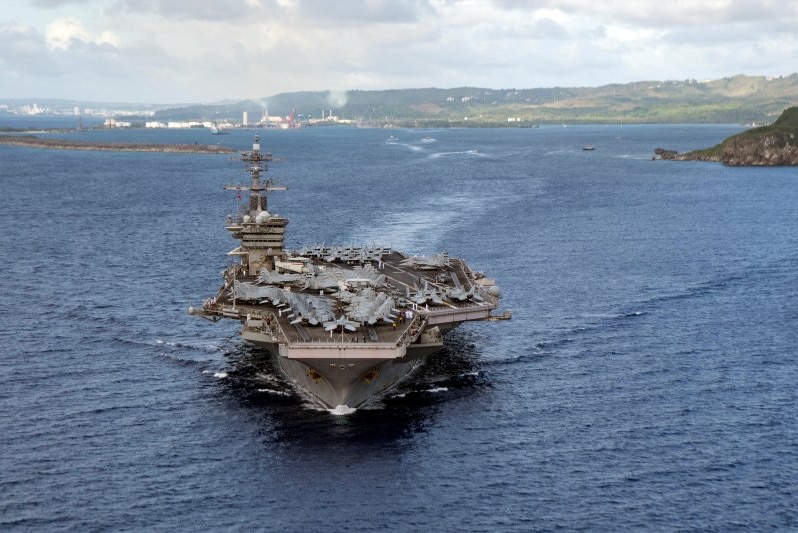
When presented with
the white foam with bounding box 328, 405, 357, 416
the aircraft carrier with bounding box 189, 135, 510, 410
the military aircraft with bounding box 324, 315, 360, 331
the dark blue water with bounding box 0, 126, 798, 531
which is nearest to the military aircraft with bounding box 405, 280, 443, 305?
the aircraft carrier with bounding box 189, 135, 510, 410

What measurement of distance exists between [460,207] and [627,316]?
52.9m

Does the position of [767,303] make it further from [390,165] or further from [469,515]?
[390,165]

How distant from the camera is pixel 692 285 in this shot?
2825 inches

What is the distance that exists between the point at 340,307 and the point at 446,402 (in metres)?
8.02

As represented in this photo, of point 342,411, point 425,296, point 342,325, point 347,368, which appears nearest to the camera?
point 347,368

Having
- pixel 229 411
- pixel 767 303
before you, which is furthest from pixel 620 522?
pixel 767 303

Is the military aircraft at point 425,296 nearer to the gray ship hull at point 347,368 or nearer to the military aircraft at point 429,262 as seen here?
the gray ship hull at point 347,368

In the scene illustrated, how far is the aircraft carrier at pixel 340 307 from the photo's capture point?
4469 cm

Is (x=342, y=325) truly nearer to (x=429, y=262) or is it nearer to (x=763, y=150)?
(x=429, y=262)

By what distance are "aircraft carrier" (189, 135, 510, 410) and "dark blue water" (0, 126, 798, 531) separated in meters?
1.91

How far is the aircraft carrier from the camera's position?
147 ft

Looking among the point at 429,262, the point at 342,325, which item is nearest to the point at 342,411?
the point at 342,325

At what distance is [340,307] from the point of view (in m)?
51.7

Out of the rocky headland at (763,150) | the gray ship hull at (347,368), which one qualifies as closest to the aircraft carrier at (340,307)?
the gray ship hull at (347,368)
